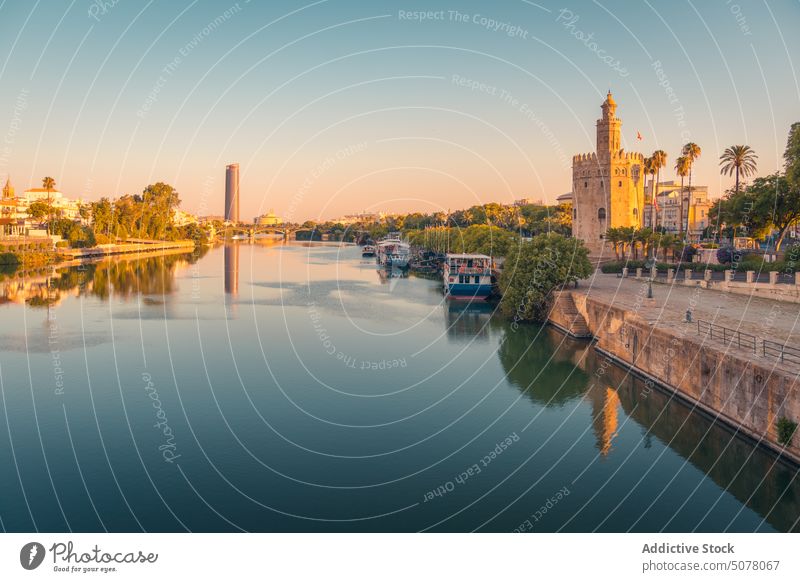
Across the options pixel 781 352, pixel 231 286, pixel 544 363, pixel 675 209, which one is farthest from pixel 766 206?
pixel 675 209

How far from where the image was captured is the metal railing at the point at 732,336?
21.6 metres

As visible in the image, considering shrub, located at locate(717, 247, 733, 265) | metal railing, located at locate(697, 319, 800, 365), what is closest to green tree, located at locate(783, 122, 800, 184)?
metal railing, located at locate(697, 319, 800, 365)

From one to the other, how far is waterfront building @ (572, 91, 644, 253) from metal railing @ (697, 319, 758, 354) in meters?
43.6

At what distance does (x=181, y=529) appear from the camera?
15.3 m

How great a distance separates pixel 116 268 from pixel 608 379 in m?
71.7

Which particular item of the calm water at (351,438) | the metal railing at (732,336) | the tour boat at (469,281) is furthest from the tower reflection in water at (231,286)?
the metal railing at (732,336)

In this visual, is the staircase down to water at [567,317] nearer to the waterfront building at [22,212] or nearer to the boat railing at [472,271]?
the boat railing at [472,271]

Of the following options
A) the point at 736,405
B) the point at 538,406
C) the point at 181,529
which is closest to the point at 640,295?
the point at 538,406

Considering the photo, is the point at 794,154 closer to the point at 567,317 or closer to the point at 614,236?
the point at 567,317

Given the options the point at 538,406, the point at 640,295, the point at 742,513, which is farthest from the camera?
the point at 640,295

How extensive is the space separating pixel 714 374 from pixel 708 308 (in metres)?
A: 11.3

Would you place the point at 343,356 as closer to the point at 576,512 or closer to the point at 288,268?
the point at 576,512

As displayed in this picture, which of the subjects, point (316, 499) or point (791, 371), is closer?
point (316, 499)

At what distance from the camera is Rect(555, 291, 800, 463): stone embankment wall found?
18.0 metres
